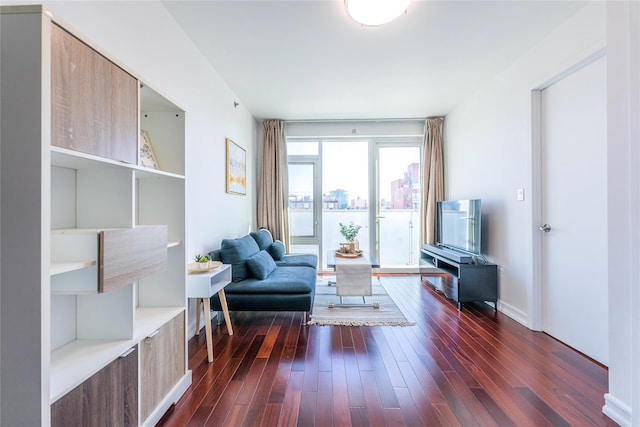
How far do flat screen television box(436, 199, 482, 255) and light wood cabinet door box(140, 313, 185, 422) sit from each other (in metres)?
3.17

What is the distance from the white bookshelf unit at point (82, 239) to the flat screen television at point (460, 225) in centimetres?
314

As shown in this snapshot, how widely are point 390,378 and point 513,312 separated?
6.20 ft

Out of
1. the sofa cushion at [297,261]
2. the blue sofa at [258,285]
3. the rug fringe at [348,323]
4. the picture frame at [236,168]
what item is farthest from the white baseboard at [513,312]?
the picture frame at [236,168]

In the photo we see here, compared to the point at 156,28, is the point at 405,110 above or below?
above

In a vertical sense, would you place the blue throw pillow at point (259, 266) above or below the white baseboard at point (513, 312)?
above

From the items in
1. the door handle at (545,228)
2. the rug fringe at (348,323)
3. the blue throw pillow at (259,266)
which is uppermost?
the door handle at (545,228)

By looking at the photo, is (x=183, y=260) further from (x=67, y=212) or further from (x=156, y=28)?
(x=156, y=28)

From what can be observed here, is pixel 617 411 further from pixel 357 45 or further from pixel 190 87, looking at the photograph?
pixel 190 87

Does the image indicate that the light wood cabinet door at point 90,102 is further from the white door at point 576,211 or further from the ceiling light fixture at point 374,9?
the white door at point 576,211

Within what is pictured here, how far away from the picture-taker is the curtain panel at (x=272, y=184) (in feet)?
15.3

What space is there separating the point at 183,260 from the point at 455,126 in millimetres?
4307

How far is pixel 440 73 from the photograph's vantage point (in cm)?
313

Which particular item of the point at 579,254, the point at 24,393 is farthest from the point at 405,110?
the point at 24,393

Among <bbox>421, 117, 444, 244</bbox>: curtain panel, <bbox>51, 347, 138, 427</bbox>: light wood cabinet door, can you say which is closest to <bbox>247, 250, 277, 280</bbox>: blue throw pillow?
<bbox>51, 347, 138, 427</bbox>: light wood cabinet door
